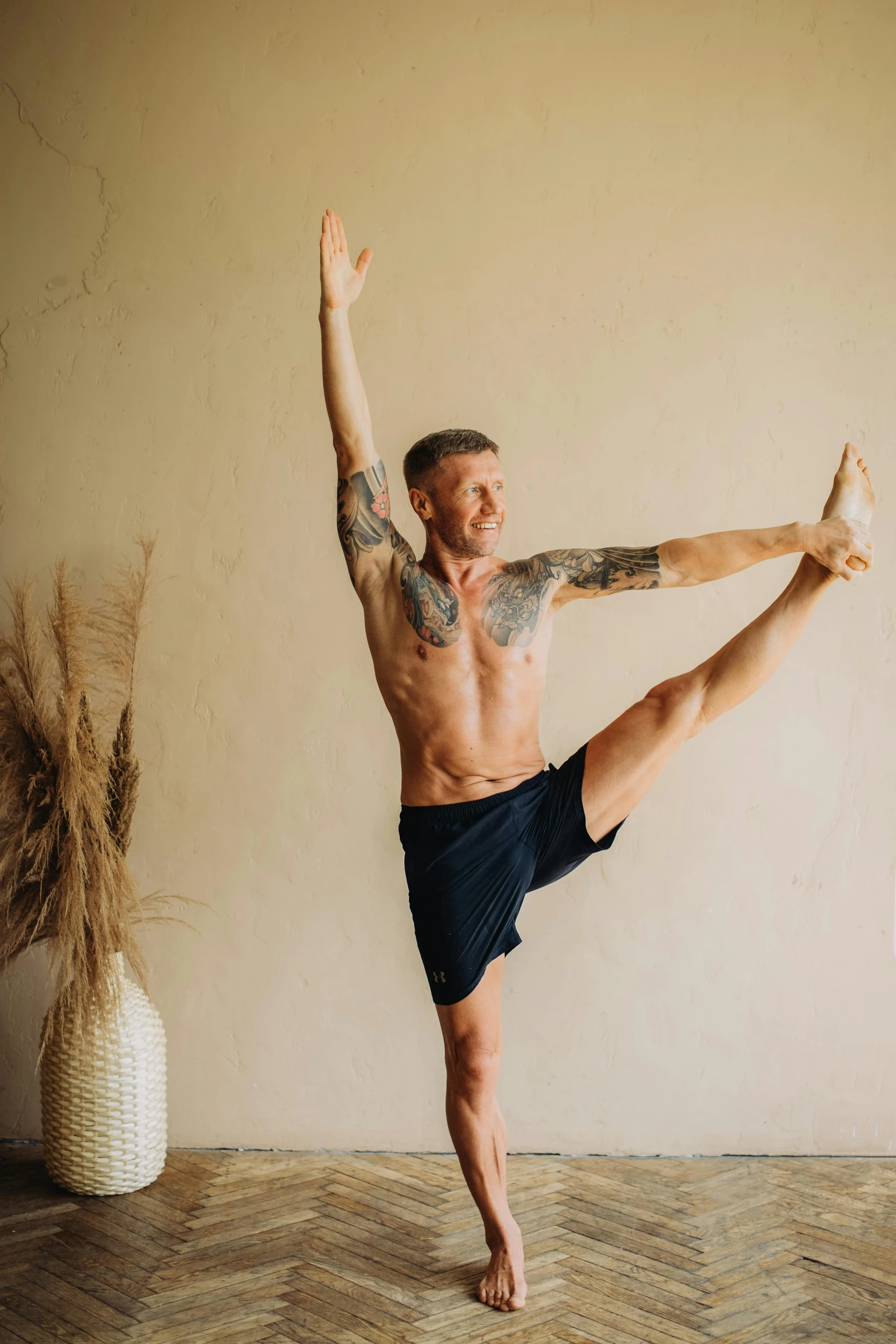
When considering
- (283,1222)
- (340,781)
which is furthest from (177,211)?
(283,1222)

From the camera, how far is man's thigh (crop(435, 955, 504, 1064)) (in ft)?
7.38

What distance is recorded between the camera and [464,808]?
7.52 feet

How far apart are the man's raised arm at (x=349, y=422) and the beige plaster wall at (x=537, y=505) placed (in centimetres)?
78

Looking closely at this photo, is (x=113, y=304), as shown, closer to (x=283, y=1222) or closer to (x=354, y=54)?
(x=354, y=54)

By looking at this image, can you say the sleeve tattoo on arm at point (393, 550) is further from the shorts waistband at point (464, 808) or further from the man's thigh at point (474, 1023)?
the man's thigh at point (474, 1023)

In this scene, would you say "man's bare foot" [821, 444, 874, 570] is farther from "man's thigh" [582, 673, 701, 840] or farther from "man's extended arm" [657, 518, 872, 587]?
"man's thigh" [582, 673, 701, 840]

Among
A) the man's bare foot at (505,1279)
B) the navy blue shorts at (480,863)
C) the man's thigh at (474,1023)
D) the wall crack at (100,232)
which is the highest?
the wall crack at (100,232)

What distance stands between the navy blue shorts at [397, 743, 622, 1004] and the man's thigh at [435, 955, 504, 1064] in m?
0.02

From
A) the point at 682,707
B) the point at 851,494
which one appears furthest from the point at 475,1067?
the point at 851,494

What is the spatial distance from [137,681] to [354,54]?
1963 mm

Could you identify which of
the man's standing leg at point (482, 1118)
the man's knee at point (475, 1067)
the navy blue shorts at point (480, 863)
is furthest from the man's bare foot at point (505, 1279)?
the navy blue shorts at point (480, 863)

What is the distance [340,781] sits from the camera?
3.09 meters

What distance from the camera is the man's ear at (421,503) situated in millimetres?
2363

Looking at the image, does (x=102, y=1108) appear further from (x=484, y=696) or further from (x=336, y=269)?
(x=336, y=269)
